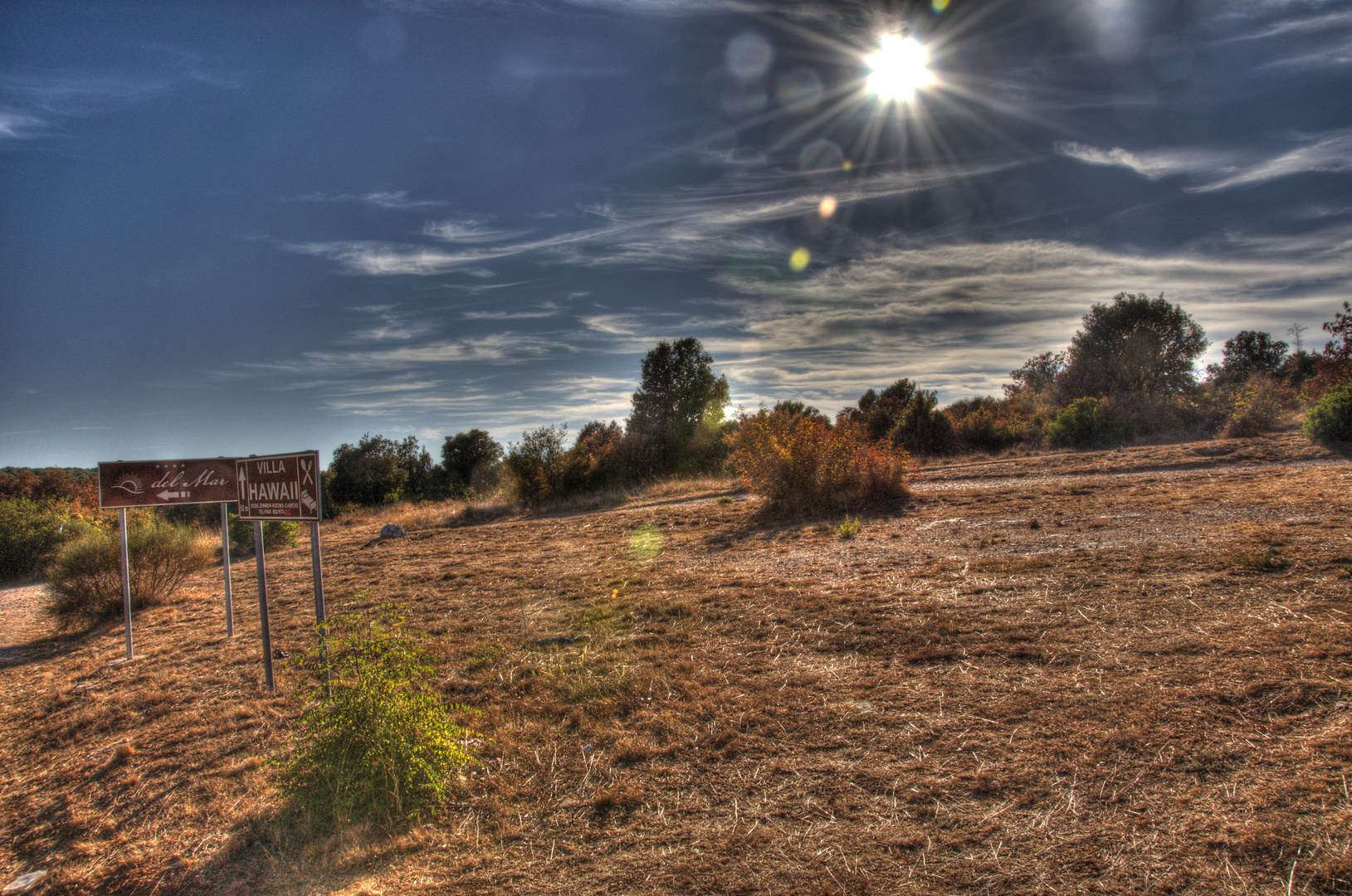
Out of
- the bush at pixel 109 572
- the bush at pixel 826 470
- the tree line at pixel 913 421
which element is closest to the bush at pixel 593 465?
the tree line at pixel 913 421

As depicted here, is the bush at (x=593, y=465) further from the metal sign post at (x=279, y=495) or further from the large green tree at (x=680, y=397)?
the metal sign post at (x=279, y=495)

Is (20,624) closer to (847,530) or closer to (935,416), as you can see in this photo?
(847,530)

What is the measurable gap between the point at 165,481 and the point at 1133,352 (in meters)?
35.7

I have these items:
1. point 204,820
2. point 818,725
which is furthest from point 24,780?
point 818,725

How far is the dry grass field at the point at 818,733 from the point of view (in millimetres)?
2480

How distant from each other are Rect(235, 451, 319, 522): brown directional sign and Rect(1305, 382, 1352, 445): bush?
16.2 metres

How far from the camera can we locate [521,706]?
4285 mm

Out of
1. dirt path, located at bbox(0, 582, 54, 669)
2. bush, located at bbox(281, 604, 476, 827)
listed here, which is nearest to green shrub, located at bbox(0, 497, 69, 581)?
dirt path, located at bbox(0, 582, 54, 669)

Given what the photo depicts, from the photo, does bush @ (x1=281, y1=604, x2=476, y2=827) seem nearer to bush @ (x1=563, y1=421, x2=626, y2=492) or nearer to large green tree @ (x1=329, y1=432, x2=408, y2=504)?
bush @ (x1=563, y1=421, x2=626, y2=492)

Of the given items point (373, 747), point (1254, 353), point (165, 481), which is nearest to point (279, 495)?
point (373, 747)

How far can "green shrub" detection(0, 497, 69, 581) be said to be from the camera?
1236 centimetres

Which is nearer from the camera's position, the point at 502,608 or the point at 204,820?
the point at 204,820

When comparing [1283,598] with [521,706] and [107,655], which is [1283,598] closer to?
[521,706]

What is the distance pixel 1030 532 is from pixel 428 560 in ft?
31.4
